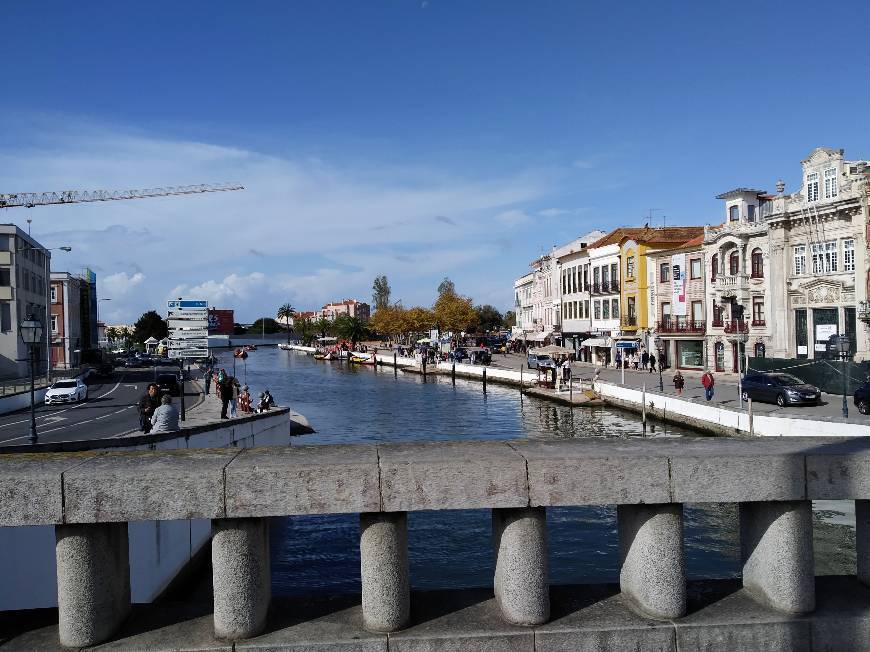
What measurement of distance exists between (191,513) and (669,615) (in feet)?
9.86

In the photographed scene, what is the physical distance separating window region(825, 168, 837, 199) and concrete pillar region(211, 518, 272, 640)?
45.9m

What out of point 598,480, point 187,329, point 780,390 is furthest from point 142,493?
point 780,390

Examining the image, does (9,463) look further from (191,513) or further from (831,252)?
(831,252)

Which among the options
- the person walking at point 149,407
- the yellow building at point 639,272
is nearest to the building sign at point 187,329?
the person walking at point 149,407

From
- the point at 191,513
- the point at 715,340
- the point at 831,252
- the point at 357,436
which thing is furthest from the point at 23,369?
the point at 191,513

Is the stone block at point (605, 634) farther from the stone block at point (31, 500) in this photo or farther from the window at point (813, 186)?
the window at point (813, 186)

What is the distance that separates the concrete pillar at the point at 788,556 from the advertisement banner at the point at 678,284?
56568 mm

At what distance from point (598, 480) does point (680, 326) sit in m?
56.9

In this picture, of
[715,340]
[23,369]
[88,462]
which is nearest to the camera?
[88,462]

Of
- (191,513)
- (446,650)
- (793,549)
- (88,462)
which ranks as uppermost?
(88,462)

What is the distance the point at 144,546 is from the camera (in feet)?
42.5

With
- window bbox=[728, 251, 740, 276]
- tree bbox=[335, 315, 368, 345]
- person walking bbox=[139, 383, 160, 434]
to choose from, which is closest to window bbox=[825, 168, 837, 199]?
window bbox=[728, 251, 740, 276]

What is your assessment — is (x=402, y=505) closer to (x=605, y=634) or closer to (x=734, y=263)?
(x=605, y=634)

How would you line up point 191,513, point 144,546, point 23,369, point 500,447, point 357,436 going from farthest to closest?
1. point 23,369
2. point 357,436
3. point 144,546
4. point 500,447
5. point 191,513
